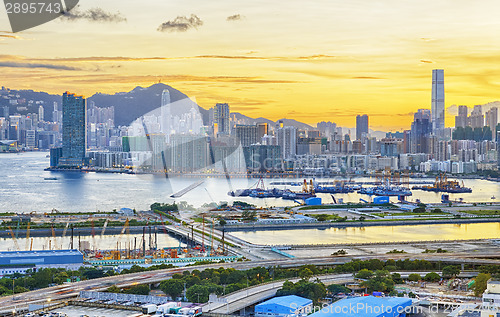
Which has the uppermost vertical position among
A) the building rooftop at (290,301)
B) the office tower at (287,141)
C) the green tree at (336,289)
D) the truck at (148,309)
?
the office tower at (287,141)

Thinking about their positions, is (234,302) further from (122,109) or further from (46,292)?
(122,109)

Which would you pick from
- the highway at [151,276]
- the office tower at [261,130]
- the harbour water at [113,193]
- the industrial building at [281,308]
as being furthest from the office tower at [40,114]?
the industrial building at [281,308]

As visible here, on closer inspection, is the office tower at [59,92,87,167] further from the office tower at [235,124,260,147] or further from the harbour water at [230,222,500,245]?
the harbour water at [230,222,500,245]

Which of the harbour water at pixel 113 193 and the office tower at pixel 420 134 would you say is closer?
the harbour water at pixel 113 193

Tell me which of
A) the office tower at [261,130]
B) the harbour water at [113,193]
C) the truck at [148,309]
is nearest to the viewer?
the truck at [148,309]

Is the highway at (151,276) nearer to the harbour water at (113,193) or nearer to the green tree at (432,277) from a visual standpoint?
the green tree at (432,277)

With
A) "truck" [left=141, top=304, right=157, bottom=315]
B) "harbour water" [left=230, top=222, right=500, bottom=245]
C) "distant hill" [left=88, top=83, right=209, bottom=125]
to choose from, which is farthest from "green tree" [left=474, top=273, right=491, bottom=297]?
"distant hill" [left=88, top=83, right=209, bottom=125]
